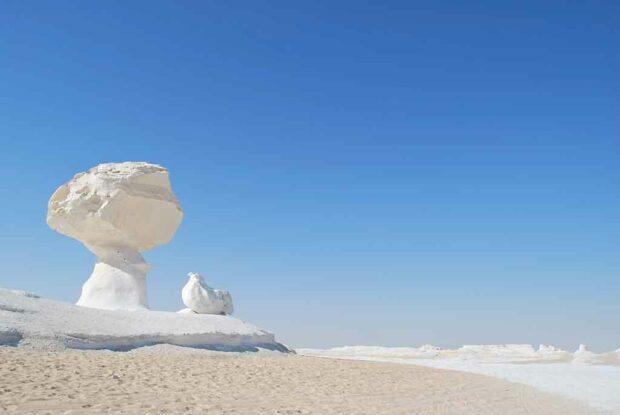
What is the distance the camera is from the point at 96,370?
1179 cm

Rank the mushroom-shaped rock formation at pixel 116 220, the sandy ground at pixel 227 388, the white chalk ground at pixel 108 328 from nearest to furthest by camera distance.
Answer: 1. the sandy ground at pixel 227 388
2. the white chalk ground at pixel 108 328
3. the mushroom-shaped rock formation at pixel 116 220

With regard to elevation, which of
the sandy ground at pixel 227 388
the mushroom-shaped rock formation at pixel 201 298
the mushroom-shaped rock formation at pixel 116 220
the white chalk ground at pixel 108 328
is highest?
the mushroom-shaped rock formation at pixel 116 220

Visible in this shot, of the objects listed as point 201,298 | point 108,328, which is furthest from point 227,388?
point 201,298

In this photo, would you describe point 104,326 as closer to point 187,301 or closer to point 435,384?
point 187,301

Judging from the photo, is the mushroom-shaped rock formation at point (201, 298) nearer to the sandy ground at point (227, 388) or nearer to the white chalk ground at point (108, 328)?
the white chalk ground at point (108, 328)

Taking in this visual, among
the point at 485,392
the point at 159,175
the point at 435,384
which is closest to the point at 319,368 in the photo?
the point at 435,384

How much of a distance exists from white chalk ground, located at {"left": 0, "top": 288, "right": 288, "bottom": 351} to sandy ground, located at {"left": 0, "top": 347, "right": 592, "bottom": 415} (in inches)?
24.9

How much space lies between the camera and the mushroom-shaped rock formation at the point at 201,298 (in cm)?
2189

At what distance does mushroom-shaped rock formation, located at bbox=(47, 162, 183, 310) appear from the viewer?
2148cm

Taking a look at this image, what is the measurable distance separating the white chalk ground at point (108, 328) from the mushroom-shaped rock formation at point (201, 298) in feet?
3.15

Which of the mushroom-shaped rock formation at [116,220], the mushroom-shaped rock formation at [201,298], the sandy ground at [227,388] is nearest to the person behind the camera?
the sandy ground at [227,388]

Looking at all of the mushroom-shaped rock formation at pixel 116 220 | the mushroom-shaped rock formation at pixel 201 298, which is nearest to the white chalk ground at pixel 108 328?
the mushroom-shaped rock formation at pixel 201 298

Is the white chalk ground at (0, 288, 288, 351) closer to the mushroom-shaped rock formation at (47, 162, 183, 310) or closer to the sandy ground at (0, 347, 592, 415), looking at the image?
the sandy ground at (0, 347, 592, 415)

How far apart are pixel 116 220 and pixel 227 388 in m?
12.6
